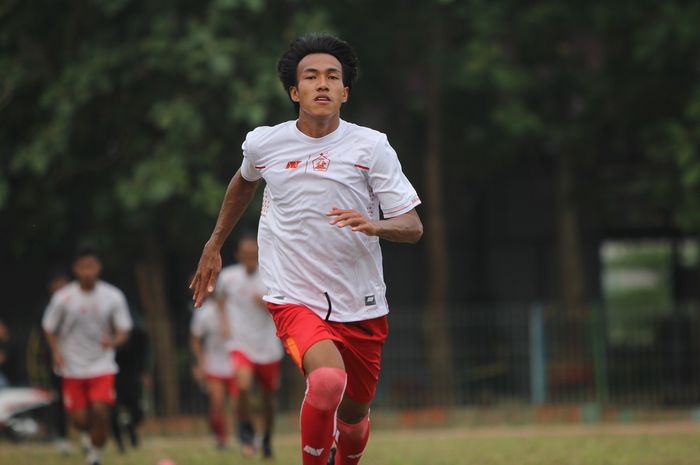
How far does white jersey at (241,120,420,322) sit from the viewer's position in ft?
25.4

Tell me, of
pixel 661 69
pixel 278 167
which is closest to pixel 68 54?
pixel 661 69

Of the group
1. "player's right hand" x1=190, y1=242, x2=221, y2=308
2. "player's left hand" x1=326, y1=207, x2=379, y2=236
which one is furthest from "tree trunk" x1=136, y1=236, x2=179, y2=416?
"player's left hand" x1=326, y1=207, x2=379, y2=236

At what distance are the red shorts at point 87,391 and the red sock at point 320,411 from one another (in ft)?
20.4

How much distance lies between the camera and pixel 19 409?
19969 millimetres

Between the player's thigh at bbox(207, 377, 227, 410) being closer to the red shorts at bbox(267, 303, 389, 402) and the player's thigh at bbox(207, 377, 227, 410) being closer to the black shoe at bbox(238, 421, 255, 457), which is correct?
the black shoe at bbox(238, 421, 255, 457)

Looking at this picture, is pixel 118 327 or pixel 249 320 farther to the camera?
pixel 249 320

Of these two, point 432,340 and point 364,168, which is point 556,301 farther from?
point 364,168

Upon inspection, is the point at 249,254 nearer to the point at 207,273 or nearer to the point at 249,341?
the point at 249,341

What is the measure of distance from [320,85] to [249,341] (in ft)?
23.7

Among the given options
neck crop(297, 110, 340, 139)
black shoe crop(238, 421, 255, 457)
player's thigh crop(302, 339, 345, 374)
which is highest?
neck crop(297, 110, 340, 139)

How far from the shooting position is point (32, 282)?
26797 mm

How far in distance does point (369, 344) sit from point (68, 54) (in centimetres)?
1411

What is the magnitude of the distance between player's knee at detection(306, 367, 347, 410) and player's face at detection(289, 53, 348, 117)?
4.49ft

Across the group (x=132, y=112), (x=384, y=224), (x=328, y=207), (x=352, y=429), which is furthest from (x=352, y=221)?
(x=132, y=112)
